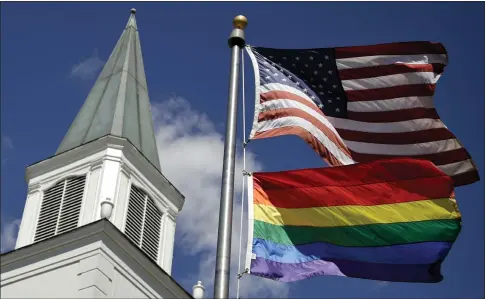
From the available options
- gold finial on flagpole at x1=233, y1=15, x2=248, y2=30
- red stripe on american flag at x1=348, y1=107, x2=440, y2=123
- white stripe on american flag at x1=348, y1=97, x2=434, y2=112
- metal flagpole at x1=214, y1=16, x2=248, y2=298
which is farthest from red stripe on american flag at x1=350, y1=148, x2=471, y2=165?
gold finial on flagpole at x1=233, y1=15, x2=248, y2=30

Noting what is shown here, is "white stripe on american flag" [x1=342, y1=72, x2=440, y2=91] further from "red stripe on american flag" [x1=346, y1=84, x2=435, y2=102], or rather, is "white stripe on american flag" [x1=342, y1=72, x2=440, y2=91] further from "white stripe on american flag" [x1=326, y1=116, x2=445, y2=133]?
"white stripe on american flag" [x1=326, y1=116, x2=445, y2=133]

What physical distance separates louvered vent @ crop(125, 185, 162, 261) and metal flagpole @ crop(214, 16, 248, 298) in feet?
21.4

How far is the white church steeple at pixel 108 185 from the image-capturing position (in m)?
22.3

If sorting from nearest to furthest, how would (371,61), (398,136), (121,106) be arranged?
(398,136) → (371,61) → (121,106)

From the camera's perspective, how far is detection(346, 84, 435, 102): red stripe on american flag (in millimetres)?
19609

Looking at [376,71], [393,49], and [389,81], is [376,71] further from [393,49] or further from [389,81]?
[393,49]

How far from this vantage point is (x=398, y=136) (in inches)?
765

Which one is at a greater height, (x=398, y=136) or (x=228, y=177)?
(x=398, y=136)

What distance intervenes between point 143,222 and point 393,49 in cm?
814

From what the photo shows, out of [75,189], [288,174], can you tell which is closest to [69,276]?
[75,189]

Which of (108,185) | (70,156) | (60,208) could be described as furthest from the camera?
(70,156)

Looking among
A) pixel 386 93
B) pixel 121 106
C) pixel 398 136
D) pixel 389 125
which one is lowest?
pixel 398 136

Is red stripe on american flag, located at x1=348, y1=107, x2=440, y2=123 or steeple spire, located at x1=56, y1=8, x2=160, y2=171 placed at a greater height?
steeple spire, located at x1=56, y1=8, x2=160, y2=171

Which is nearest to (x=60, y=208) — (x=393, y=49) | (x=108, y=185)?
(x=108, y=185)
